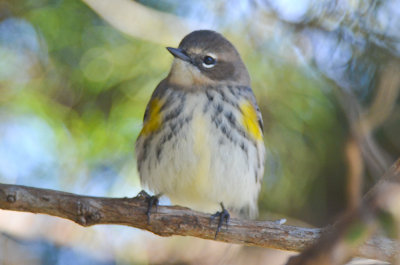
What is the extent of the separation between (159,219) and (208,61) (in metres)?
1.38

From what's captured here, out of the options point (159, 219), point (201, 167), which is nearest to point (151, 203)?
point (159, 219)

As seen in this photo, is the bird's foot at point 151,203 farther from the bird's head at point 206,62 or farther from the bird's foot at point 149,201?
the bird's head at point 206,62

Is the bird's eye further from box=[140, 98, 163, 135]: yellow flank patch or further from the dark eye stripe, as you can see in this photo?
box=[140, 98, 163, 135]: yellow flank patch

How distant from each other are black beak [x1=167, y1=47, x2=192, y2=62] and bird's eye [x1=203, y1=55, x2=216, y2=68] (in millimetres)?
155

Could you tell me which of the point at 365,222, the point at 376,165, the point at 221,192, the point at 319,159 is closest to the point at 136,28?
the point at 221,192

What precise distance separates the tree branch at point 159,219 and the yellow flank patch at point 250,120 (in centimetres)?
75

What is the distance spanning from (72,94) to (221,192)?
1.34 m

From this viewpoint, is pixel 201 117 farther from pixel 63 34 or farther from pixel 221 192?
pixel 63 34

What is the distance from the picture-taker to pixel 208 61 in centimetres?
366

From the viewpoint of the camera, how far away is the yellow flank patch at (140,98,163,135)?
336 centimetres

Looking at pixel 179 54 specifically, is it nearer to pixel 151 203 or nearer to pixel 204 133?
pixel 204 133

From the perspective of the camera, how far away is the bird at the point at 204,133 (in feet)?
10.7

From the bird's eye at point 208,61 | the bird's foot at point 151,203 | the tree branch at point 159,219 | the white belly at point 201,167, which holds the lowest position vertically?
the tree branch at point 159,219

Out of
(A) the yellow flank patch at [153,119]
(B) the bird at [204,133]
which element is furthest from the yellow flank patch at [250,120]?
(A) the yellow flank patch at [153,119]
